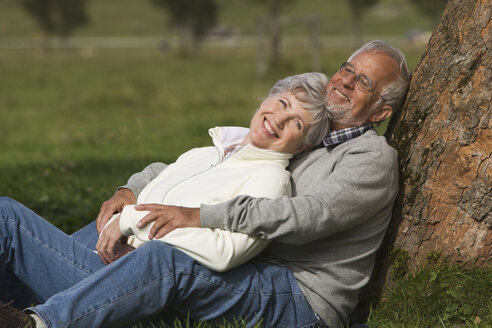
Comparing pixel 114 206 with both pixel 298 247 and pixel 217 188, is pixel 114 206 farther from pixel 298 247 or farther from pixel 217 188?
pixel 298 247

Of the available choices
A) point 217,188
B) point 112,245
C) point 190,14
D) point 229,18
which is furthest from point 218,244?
point 229,18

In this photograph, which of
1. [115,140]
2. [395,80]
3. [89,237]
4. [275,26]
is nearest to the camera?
[395,80]

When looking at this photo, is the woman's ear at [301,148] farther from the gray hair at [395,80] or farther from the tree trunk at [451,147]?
the tree trunk at [451,147]

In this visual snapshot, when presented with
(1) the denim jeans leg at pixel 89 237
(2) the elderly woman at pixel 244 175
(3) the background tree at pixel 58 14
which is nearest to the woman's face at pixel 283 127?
(2) the elderly woman at pixel 244 175

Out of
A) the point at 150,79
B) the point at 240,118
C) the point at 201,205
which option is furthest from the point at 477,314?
the point at 150,79

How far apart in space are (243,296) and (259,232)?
1.12 feet

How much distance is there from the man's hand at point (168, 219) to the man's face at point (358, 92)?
92cm

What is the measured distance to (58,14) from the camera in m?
62.5

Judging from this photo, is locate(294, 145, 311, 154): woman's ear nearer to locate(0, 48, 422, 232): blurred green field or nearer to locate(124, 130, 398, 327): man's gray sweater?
locate(124, 130, 398, 327): man's gray sweater

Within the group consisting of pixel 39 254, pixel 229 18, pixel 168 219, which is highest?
pixel 168 219

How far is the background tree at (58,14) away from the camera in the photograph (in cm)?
6159

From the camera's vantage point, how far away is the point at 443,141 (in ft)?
12.0

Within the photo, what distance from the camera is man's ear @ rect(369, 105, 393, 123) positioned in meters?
3.84

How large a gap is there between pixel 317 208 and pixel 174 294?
2.53ft
